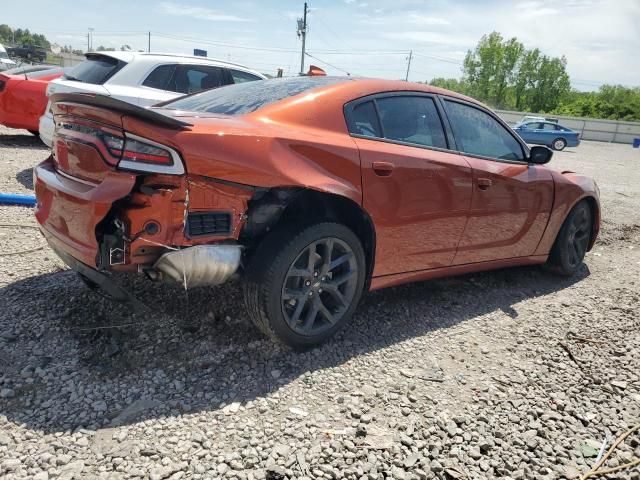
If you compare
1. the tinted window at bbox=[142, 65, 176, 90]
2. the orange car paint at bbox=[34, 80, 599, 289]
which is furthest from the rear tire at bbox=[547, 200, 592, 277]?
the tinted window at bbox=[142, 65, 176, 90]

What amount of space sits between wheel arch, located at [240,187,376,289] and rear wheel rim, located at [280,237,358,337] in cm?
17

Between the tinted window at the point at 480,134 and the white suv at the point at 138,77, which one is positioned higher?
the white suv at the point at 138,77

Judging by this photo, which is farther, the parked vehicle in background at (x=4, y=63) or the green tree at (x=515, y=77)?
the green tree at (x=515, y=77)

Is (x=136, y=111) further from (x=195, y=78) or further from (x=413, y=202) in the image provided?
(x=195, y=78)

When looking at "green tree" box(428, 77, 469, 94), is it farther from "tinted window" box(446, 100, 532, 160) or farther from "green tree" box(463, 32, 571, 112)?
"tinted window" box(446, 100, 532, 160)

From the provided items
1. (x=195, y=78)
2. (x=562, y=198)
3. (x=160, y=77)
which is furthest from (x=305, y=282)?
(x=195, y=78)

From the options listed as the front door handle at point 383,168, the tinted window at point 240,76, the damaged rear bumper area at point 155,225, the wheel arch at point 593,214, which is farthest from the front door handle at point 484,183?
the tinted window at point 240,76

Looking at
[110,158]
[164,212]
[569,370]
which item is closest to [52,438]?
[164,212]

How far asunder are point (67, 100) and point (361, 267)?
73.5 inches

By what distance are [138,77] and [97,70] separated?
63cm

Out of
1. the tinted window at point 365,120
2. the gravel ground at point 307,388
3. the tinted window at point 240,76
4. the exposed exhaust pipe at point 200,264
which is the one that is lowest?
the gravel ground at point 307,388

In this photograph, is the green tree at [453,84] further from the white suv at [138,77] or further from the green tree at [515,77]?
the white suv at [138,77]

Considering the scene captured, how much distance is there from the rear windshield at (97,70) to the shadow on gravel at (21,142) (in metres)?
2.93

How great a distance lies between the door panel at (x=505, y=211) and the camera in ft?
12.1
